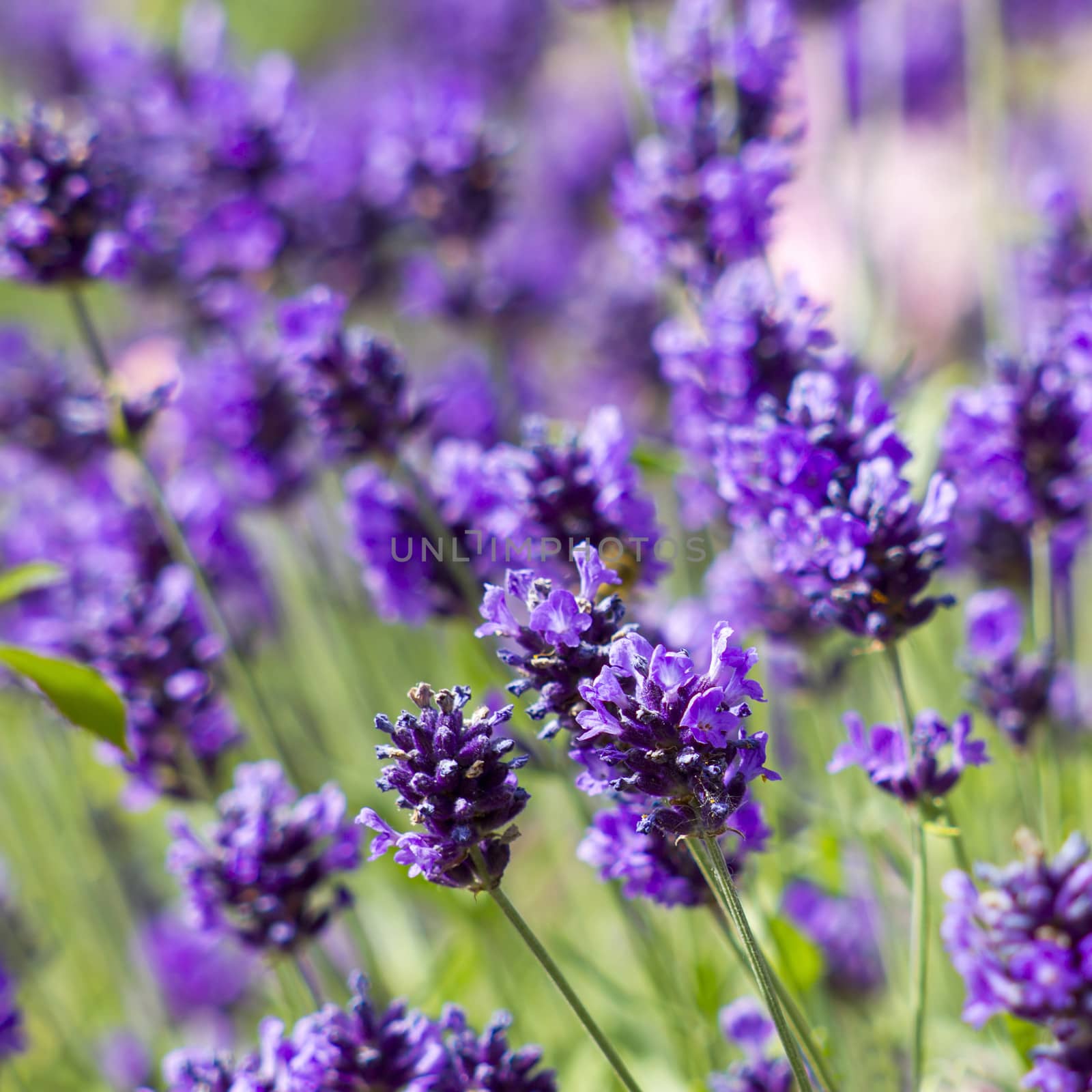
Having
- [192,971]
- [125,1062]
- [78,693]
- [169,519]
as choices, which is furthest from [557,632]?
[192,971]

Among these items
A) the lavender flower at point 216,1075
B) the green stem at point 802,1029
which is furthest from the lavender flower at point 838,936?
the lavender flower at point 216,1075

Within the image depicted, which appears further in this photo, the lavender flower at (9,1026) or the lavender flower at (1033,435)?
the lavender flower at (9,1026)

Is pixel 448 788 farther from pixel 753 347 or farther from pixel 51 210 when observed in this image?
pixel 51 210

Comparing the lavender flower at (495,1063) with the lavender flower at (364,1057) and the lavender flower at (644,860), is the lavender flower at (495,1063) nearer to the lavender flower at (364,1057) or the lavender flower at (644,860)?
the lavender flower at (364,1057)

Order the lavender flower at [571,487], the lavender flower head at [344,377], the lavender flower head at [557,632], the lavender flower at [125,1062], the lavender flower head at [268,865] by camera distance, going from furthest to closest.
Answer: the lavender flower at [125,1062] < the lavender flower head at [344,377] < the lavender flower at [571,487] < the lavender flower head at [268,865] < the lavender flower head at [557,632]

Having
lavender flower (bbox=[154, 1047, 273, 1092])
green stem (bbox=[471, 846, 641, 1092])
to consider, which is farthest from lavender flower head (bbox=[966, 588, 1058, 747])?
lavender flower (bbox=[154, 1047, 273, 1092])

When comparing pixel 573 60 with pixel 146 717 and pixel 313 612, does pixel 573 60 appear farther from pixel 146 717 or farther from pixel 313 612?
pixel 146 717

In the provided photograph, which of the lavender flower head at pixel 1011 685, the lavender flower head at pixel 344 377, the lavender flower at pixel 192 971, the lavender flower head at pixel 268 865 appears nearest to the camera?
the lavender flower head at pixel 268 865
